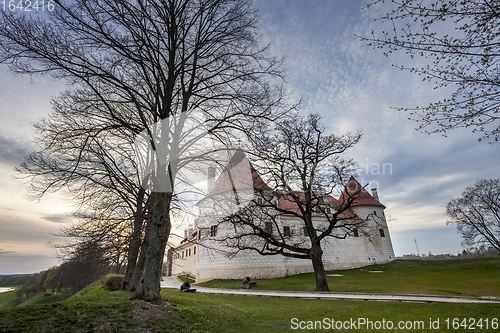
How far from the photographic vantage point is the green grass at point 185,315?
14.5 feet

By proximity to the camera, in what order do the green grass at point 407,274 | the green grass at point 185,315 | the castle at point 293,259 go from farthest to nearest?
the castle at point 293,259 < the green grass at point 407,274 < the green grass at point 185,315

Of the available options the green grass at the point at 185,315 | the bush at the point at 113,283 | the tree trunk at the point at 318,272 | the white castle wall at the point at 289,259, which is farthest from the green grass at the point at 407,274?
the green grass at the point at 185,315

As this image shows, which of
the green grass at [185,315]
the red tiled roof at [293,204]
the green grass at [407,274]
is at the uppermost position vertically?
the red tiled roof at [293,204]

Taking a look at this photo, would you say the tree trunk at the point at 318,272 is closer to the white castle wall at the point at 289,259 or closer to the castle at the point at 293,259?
the castle at the point at 293,259

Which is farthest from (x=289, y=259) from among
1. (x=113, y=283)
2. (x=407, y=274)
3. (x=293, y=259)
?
(x=113, y=283)

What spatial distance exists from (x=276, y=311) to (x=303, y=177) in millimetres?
8966

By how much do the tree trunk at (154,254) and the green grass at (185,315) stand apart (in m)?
0.44

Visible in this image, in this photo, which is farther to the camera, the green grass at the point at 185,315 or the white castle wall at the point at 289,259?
the white castle wall at the point at 289,259

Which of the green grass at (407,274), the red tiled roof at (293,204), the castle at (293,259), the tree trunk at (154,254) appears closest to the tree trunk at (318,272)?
the red tiled roof at (293,204)

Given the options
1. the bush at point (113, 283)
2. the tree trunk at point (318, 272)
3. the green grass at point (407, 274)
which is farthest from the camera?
the green grass at point (407, 274)

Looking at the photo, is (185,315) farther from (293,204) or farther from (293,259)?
(293,204)

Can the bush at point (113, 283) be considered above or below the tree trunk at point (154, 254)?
below

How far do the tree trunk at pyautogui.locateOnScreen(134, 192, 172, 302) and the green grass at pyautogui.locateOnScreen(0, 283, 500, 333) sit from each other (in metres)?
0.44

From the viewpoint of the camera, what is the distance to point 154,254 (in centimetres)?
708
